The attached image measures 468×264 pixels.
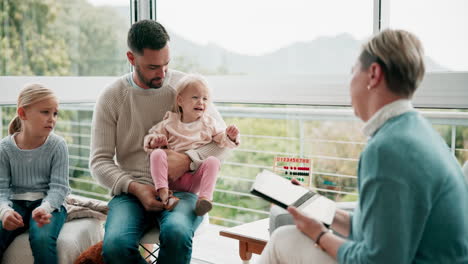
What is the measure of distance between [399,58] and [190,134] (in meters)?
1.17

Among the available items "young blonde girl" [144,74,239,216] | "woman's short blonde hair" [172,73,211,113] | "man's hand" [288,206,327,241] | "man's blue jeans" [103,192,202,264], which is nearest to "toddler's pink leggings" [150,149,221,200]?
"young blonde girl" [144,74,239,216]

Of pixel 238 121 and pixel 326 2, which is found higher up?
pixel 326 2

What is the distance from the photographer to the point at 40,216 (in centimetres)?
207

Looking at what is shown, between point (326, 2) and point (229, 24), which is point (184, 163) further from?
point (229, 24)

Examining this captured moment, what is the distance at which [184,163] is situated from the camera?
7.31 feet

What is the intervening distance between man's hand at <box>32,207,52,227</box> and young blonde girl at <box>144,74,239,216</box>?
451mm

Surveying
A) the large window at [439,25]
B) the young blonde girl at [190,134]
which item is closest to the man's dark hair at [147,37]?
the young blonde girl at [190,134]

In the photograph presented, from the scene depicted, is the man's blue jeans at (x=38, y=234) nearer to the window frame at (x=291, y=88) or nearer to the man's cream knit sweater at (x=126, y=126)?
the man's cream knit sweater at (x=126, y=126)

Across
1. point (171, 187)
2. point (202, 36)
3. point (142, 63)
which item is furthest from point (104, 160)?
point (202, 36)

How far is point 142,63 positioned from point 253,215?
2397 mm

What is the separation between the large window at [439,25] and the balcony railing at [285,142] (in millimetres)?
315

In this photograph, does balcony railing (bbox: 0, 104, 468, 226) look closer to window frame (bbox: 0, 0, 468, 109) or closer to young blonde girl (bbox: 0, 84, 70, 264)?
window frame (bbox: 0, 0, 468, 109)

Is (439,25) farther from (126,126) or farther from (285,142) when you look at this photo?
(285,142)

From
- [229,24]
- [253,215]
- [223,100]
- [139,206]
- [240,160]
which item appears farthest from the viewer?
[240,160]
